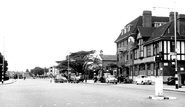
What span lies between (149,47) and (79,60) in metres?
44.8

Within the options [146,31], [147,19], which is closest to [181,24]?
[146,31]

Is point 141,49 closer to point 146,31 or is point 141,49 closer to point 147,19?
point 146,31

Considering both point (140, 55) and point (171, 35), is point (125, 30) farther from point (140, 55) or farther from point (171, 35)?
point (171, 35)

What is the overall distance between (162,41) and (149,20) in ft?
50.8

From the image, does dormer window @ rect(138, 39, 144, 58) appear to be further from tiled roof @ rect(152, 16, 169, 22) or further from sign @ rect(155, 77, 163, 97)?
sign @ rect(155, 77, 163, 97)

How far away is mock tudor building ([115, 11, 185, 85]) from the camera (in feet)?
168

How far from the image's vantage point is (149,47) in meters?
56.5

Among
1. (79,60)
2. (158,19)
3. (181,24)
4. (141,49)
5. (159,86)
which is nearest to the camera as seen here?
(159,86)

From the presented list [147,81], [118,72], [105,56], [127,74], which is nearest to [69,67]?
[105,56]

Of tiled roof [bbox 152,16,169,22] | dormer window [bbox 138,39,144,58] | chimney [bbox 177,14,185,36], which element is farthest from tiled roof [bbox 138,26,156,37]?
tiled roof [bbox 152,16,169,22]

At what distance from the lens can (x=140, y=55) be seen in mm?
60219

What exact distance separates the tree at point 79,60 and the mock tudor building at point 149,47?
23.8 m

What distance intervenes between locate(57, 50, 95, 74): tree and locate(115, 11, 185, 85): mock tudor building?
23763 mm

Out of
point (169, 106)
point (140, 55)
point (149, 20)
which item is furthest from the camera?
point (149, 20)
